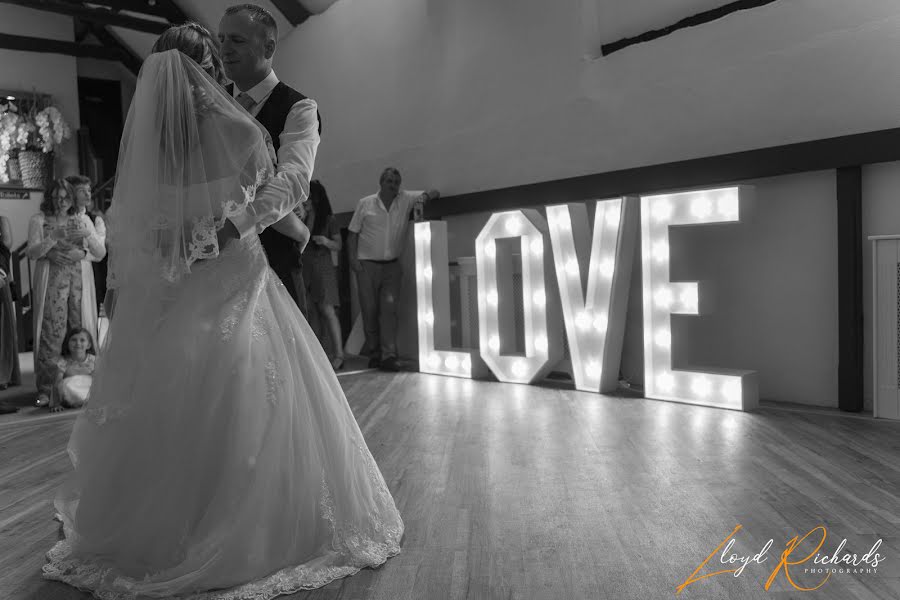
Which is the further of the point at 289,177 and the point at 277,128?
the point at 277,128

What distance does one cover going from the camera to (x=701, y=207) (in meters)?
3.76

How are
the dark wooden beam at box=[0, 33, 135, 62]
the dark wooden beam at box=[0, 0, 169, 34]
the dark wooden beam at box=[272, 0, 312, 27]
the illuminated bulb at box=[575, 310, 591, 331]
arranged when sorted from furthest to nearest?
1. the dark wooden beam at box=[0, 33, 135, 62]
2. the dark wooden beam at box=[0, 0, 169, 34]
3. the dark wooden beam at box=[272, 0, 312, 27]
4. the illuminated bulb at box=[575, 310, 591, 331]

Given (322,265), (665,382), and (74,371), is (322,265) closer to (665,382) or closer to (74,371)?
(74,371)

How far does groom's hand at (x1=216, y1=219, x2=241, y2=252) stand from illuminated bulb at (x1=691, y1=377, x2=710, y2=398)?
2800 millimetres

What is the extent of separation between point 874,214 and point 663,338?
119 centimetres

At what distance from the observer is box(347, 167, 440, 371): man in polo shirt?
18.9 feet

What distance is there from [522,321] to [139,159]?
3875 mm

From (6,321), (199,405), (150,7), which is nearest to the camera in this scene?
(199,405)

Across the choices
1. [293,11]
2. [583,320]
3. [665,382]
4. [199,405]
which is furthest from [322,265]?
[199,405]

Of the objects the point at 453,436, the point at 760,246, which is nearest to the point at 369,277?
the point at 453,436

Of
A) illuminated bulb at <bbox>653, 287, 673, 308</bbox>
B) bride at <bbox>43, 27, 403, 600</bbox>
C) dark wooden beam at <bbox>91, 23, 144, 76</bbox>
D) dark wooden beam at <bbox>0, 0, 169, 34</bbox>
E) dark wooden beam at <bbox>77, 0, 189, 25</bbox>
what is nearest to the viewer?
bride at <bbox>43, 27, 403, 600</bbox>

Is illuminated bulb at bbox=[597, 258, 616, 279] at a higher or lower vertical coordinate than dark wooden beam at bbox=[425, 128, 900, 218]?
lower

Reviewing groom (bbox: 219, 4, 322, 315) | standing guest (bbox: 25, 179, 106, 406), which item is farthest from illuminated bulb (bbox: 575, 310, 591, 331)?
standing guest (bbox: 25, 179, 106, 406)

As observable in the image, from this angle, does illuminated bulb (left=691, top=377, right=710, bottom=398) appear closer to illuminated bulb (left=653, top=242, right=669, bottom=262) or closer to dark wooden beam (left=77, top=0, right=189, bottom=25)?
illuminated bulb (left=653, top=242, right=669, bottom=262)
